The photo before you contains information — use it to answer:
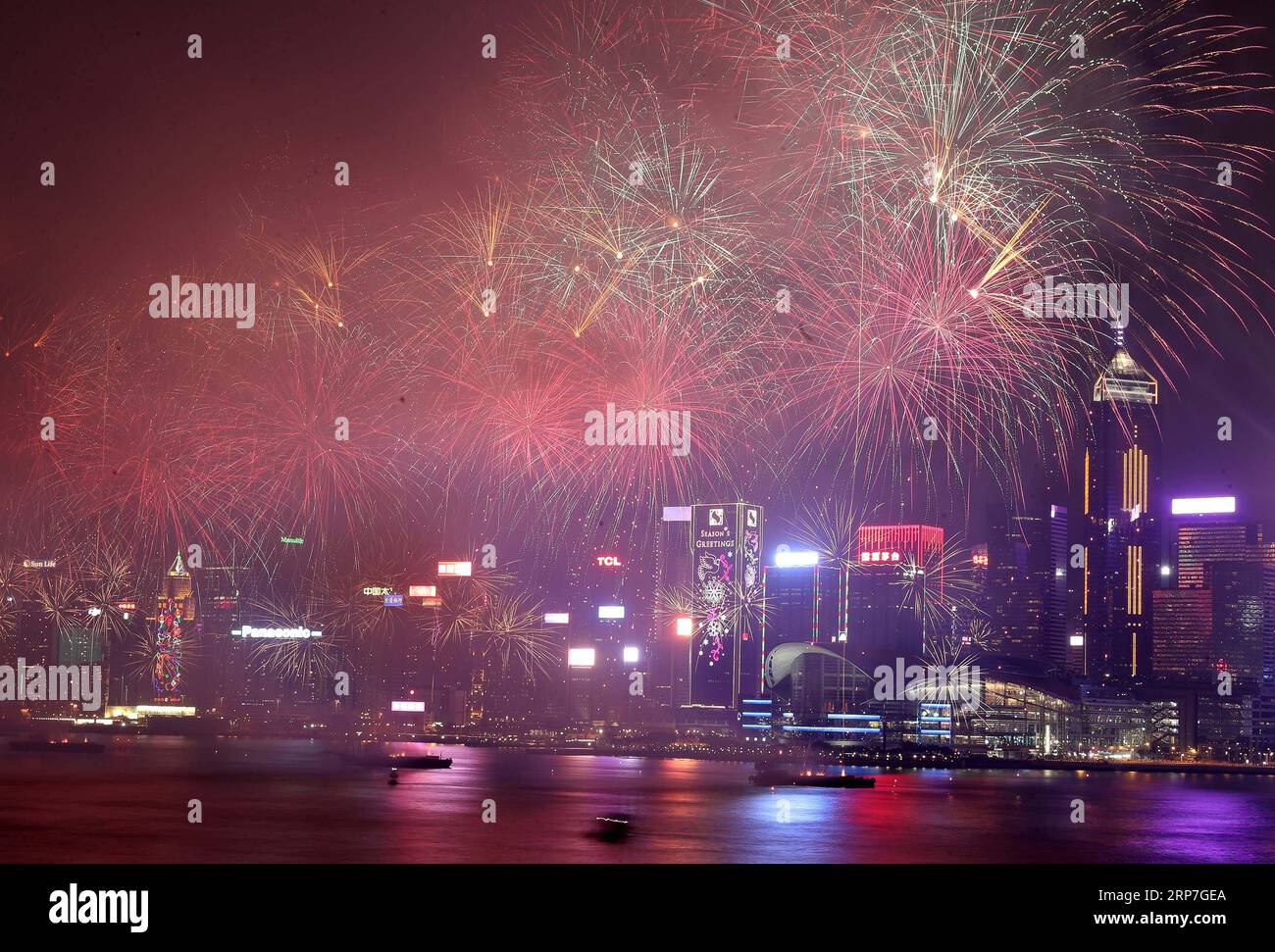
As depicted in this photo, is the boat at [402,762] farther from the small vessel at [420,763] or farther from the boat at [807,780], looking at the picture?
the boat at [807,780]

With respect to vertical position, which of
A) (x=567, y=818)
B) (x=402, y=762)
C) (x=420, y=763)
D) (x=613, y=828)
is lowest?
(x=420, y=763)

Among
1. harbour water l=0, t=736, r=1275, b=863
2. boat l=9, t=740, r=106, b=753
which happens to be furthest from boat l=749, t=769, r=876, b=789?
boat l=9, t=740, r=106, b=753

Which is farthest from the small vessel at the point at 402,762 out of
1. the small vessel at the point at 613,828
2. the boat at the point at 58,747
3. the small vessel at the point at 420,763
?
the small vessel at the point at 613,828

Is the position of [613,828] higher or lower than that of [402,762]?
higher

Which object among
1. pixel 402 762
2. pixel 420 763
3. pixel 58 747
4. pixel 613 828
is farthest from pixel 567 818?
pixel 58 747

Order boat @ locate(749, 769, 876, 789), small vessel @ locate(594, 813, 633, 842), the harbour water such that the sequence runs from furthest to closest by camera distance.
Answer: boat @ locate(749, 769, 876, 789), small vessel @ locate(594, 813, 633, 842), the harbour water

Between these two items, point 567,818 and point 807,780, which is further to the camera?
point 807,780

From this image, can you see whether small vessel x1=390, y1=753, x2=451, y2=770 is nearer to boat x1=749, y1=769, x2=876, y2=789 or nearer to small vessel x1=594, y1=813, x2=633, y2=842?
boat x1=749, y1=769, x2=876, y2=789

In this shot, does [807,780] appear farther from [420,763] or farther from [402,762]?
[402,762]
